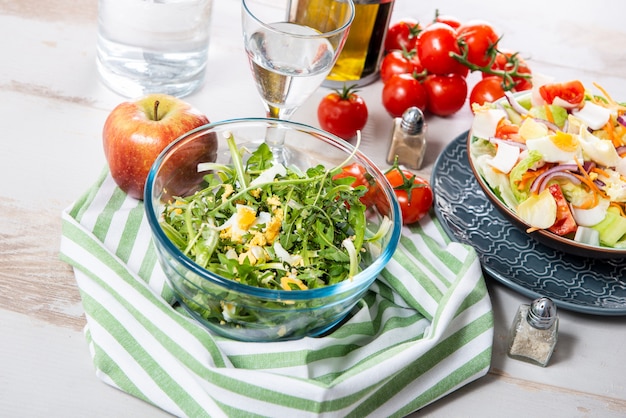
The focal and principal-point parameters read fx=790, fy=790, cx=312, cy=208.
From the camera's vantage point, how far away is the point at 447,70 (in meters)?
1.72

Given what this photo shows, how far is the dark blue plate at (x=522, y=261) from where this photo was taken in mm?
1294

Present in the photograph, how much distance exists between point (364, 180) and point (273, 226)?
0.83 feet

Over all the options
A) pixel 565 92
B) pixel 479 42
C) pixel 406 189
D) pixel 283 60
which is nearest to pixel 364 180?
pixel 406 189

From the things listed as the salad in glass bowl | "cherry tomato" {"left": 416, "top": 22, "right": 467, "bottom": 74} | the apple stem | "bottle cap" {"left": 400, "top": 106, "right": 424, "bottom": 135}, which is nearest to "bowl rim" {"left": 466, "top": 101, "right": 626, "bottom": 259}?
the salad in glass bowl

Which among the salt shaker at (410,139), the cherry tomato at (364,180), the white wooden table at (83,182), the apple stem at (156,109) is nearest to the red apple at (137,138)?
the apple stem at (156,109)

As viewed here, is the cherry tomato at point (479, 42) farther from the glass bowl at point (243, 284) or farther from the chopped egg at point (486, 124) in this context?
the glass bowl at point (243, 284)

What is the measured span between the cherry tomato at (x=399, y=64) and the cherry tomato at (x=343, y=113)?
0.59 feet

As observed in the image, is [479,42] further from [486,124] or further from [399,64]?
[486,124]

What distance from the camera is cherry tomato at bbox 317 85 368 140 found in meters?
1.58

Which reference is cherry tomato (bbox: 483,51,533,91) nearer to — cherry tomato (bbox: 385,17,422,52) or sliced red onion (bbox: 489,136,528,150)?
cherry tomato (bbox: 385,17,422,52)

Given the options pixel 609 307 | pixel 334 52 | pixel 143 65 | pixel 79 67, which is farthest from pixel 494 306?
pixel 79 67

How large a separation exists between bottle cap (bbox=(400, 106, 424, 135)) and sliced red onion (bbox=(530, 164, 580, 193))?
272 millimetres

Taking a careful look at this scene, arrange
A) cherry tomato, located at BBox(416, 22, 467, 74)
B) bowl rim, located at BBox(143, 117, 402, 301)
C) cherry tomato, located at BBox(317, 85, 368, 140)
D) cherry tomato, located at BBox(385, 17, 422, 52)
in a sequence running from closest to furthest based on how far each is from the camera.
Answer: bowl rim, located at BBox(143, 117, 402, 301) < cherry tomato, located at BBox(317, 85, 368, 140) < cherry tomato, located at BBox(416, 22, 467, 74) < cherry tomato, located at BBox(385, 17, 422, 52)

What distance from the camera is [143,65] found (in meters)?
1.61
